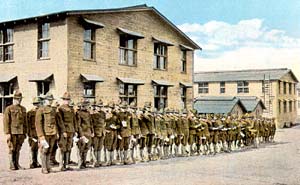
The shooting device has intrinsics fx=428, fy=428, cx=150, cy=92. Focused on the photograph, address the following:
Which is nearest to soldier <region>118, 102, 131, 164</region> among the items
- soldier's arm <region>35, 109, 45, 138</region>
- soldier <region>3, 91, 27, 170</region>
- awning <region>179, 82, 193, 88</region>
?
soldier's arm <region>35, 109, 45, 138</region>

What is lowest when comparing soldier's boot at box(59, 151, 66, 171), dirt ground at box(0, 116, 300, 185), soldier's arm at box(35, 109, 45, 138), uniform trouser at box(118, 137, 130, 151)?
dirt ground at box(0, 116, 300, 185)

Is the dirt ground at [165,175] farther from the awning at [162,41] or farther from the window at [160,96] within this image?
the awning at [162,41]

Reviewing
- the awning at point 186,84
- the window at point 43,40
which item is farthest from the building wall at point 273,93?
the window at point 43,40

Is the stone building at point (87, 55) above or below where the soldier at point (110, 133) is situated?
above

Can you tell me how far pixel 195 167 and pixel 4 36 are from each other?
1046cm

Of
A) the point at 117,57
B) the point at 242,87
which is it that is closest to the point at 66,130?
the point at 117,57

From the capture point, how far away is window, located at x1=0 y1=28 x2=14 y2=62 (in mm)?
16875

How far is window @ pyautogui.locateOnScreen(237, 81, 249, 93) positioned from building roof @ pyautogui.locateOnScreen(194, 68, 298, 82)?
41 centimetres

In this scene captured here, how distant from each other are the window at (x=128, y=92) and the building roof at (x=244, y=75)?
2429 centimetres

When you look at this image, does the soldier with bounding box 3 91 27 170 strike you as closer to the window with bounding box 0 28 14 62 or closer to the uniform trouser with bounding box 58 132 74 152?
the uniform trouser with bounding box 58 132 74 152

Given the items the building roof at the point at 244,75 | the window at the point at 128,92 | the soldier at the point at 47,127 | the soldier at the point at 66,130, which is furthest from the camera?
the building roof at the point at 244,75

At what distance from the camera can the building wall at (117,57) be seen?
1555cm

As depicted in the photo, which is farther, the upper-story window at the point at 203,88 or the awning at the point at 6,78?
the upper-story window at the point at 203,88

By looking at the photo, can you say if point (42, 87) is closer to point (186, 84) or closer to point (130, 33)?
point (130, 33)
